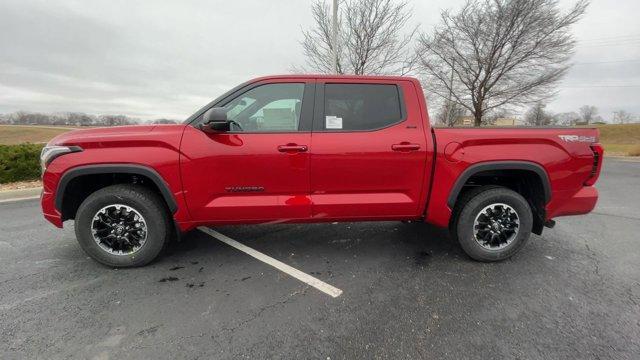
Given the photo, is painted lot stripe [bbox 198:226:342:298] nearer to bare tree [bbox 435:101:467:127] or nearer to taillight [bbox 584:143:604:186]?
taillight [bbox 584:143:604:186]

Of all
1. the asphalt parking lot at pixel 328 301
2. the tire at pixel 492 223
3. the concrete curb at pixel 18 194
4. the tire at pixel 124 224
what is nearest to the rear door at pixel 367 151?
the tire at pixel 492 223

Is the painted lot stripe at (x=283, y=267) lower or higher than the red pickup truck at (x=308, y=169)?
lower

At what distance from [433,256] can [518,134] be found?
4.84 feet

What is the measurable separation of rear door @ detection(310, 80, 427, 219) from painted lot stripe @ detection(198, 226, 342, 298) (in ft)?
1.92

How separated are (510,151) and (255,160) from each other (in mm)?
2418

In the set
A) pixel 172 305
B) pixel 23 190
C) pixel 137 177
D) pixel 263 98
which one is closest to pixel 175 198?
pixel 137 177

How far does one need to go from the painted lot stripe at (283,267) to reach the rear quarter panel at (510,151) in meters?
1.41

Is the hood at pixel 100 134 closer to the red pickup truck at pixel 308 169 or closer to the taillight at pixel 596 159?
the red pickup truck at pixel 308 169

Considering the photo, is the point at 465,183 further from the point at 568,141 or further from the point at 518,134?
the point at 568,141

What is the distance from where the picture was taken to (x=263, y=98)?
3.03 m

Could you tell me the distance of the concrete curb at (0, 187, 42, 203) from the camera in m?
6.20

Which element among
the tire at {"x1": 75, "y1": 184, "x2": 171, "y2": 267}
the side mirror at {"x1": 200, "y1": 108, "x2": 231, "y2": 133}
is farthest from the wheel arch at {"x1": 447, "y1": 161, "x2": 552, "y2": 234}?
the tire at {"x1": 75, "y1": 184, "x2": 171, "y2": 267}

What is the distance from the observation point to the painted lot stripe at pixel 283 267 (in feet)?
8.80

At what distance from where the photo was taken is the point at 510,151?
9.75ft
